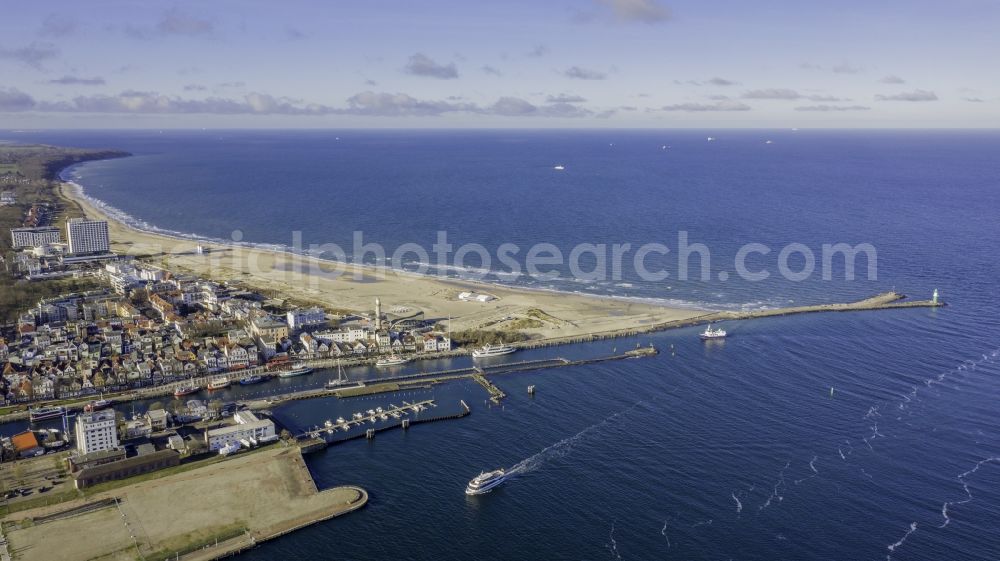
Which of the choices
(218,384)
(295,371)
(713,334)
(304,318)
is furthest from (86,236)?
(713,334)

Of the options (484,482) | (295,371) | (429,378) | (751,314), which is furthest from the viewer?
(751,314)

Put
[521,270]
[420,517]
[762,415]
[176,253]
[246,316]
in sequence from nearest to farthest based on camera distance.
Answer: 1. [420,517]
2. [762,415]
3. [246,316]
4. [521,270]
5. [176,253]

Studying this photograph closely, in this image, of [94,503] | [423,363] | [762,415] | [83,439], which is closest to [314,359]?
[423,363]

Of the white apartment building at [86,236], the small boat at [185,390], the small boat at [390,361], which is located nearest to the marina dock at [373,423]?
the small boat at [390,361]

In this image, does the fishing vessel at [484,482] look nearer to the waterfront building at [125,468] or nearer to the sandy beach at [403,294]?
the waterfront building at [125,468]

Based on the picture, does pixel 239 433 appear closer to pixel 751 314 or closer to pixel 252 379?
pixel 252 379

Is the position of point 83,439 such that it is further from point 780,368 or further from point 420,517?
point 780,368

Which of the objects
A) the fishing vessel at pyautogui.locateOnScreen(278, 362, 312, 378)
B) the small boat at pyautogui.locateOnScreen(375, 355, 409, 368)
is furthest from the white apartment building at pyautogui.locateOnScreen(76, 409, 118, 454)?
the small boat at pyautogui.locateOnScreen(375, 355, 409, 368)
